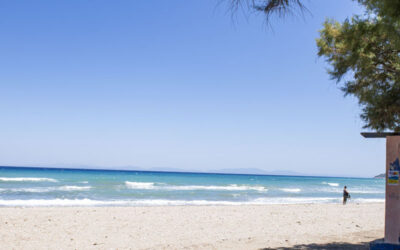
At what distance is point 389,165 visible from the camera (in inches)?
212

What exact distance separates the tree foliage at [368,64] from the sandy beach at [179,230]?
126 inches

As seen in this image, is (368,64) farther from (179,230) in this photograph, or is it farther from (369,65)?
(179,230)

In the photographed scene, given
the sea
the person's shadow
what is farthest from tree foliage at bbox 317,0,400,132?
the sea

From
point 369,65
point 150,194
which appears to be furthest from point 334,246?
point 150,194

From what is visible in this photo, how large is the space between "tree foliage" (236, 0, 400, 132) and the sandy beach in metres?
3.20

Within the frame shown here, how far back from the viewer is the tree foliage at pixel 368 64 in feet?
19.5

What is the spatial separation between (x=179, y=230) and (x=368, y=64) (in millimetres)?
7394

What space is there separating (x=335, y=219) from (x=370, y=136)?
934 cm

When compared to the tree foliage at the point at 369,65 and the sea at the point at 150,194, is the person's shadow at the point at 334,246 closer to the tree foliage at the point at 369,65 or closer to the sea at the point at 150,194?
the tree foliage at the point at 369,65

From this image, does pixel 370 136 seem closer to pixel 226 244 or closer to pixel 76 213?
pixel 226 244

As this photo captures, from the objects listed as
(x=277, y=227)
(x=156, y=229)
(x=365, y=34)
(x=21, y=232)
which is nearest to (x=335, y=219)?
(x=277, y=227)

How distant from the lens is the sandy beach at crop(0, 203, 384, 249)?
27.2 ft

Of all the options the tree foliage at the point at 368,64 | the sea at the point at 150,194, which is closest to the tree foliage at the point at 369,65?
the tree foliage at the point at 368,64

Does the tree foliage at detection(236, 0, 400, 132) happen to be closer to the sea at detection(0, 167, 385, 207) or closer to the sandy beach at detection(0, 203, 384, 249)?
the sandy beach at detection(0, 203, 384, 249)
